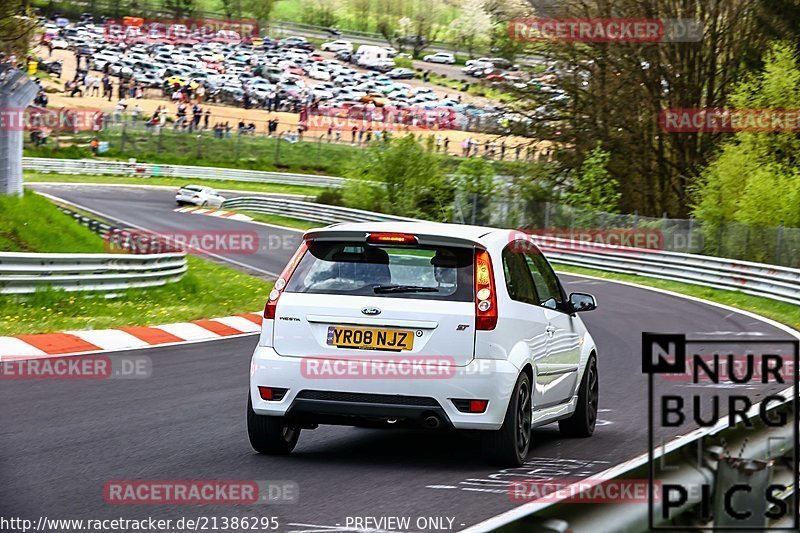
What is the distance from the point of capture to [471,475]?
8.12 meters

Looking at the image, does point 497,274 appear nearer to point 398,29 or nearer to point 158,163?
point 158,163

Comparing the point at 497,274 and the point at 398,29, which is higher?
the point at 398,29

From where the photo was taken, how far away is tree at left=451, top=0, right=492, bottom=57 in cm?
13775

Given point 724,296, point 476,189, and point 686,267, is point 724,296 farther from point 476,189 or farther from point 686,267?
point 476,189

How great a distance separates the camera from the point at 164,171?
7050 centimetres

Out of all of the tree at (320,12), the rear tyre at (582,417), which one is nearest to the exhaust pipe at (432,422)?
the rear tyre at (582,417)

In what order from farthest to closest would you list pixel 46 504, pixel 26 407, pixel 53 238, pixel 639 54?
pixel 639 54, pixel 53 238, pixel 26 407, pixel 46 504

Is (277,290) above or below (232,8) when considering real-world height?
below

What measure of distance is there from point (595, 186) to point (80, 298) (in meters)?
30.7

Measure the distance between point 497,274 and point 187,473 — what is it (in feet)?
8.03

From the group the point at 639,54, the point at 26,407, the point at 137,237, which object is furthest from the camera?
the point at 639,54

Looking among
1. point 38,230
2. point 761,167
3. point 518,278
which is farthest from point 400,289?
point 761,167

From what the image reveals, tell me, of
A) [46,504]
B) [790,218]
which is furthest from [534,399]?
[790,218]

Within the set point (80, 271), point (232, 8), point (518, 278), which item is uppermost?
point (232, 8)
